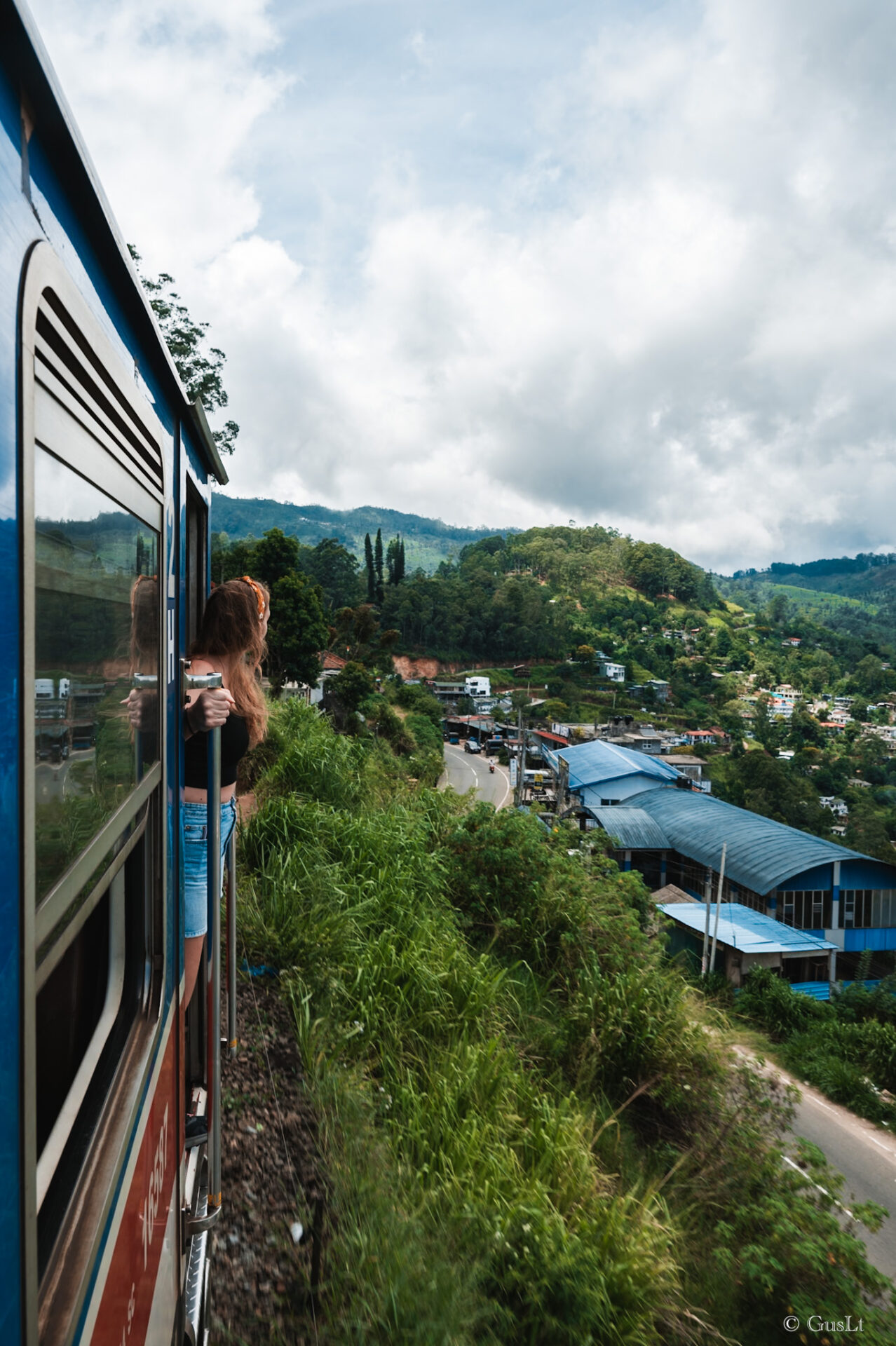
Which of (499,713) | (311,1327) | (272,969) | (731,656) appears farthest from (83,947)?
(731,656)

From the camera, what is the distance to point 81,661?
819 mm

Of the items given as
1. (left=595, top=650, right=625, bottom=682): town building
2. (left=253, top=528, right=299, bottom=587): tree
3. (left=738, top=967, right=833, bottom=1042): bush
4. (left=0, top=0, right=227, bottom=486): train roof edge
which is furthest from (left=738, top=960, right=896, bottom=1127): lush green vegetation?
(left=595, top=650, right=625, bottom=682): town building

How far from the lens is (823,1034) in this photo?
12766mm

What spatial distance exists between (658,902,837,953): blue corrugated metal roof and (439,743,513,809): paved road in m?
8.06

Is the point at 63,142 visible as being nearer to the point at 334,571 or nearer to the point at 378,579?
the point at 334,571

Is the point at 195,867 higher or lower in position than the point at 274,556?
lower

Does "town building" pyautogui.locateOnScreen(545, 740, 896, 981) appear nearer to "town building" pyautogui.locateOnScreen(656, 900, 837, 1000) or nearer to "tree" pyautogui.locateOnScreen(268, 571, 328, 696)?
"town building" pyautogui.locateOnScreen(656, 900, 837, 1000)

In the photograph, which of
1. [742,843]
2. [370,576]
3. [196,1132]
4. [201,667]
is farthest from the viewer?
[370,576]

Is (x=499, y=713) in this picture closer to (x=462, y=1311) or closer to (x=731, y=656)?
(x=731, y=656)

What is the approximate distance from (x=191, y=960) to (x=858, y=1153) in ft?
34.8

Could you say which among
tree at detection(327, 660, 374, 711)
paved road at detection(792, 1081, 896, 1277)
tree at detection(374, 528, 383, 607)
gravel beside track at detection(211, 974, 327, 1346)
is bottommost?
paved road at detection(792, 1081, 896, 1277)

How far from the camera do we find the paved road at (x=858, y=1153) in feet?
24.1

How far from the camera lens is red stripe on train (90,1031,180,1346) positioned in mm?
939

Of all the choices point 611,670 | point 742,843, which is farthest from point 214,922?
point 611,670
